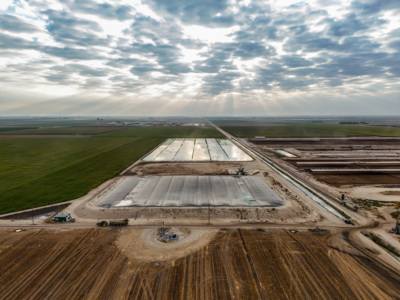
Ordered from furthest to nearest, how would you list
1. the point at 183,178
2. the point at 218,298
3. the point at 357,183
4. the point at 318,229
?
the point at 183,178 → the point at 357,183 → the point at 318,229 → the point at 218,298

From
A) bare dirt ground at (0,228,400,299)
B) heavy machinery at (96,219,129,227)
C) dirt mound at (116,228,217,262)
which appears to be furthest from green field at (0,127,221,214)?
dirt mound at (116,228,217,262)

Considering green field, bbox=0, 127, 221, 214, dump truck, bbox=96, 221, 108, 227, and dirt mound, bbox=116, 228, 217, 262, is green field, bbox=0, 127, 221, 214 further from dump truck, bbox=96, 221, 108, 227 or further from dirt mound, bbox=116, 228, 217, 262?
dirt mound, bbox=116, 228, 217, 262

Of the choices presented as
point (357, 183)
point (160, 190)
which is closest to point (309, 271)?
point (160, 190)

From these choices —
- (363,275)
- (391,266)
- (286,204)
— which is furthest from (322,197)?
(363,275)

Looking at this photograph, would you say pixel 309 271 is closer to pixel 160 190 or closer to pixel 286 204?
pixel 286 204

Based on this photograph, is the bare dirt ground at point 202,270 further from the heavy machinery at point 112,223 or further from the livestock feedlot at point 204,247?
the heavy machinery at point 112,223

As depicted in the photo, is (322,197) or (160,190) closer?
(322,197)

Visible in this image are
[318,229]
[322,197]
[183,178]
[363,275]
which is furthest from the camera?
[183,178]

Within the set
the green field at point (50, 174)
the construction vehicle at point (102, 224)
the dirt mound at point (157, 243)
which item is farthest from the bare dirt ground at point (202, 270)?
the green field at point (50, 174)
